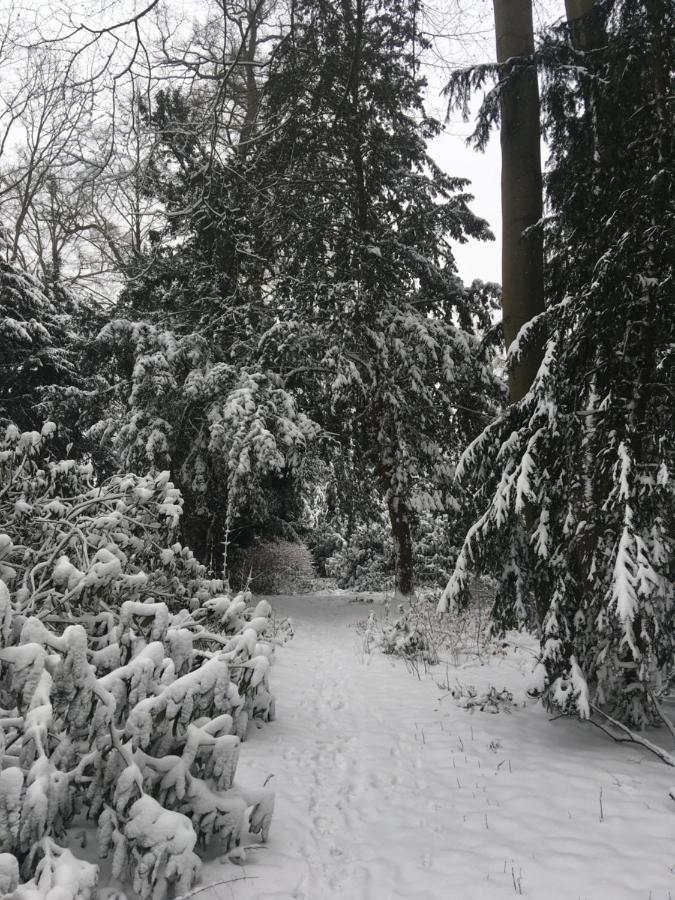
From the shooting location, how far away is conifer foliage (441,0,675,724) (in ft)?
11.8

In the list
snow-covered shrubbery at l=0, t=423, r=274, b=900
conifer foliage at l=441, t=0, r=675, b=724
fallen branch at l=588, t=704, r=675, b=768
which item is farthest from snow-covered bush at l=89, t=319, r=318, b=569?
fallen branch at l=588, t=704, r=675, b=768

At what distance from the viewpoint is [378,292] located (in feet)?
33.4

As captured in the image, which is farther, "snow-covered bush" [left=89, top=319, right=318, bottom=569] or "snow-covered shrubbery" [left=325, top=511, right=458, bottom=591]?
"snow-covered shrubbery" [left=325, top=511, right=458, bottom=591]

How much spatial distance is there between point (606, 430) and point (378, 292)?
6.93 m

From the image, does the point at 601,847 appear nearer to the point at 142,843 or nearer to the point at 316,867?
the point at 316,867

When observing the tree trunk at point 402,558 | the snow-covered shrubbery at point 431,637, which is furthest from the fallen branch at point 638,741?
the tree trunk at point 402,558

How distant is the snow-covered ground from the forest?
0.06 meters

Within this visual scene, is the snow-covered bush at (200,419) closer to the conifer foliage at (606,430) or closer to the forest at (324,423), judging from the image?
the forest at (324,423)

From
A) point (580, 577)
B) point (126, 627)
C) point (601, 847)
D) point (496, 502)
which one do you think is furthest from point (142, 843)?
point (580, 577)

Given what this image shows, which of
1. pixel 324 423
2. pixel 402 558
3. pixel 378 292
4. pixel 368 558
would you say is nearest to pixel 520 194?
pixel 378 292

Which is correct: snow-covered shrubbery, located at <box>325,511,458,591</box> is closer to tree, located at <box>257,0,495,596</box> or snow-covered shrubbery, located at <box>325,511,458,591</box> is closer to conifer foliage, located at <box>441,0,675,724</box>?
tree, located at <box>257,0,495,596</box>

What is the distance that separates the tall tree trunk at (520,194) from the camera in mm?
5121

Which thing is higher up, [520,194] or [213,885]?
[520,194]

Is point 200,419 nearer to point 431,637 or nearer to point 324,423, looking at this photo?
point 324,423
